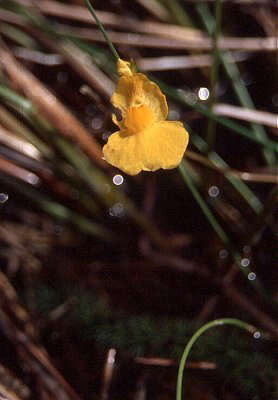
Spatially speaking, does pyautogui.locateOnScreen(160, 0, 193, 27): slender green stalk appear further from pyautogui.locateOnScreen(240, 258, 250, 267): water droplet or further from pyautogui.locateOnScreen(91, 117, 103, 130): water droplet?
pyautogui.locateOnScreen(240, 258, 250, 267): water droplet

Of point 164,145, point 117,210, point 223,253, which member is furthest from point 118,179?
point 164,145

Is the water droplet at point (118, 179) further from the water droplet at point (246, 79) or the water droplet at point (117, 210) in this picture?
the water droplet at point (246, 79)

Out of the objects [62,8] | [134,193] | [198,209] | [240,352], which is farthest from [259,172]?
[62,8]

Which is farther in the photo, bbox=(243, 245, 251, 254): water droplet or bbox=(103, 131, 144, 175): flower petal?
bbox=(243, 245, 251, 254): water droplet

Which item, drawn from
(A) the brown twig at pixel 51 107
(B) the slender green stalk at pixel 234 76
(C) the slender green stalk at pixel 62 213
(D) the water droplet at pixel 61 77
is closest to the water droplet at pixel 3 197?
(C) the slender green stalk at pixel 62 213

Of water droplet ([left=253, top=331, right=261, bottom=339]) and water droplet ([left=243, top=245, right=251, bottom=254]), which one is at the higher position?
water droplet ([left=243, top=245, right=251, bottom=254])

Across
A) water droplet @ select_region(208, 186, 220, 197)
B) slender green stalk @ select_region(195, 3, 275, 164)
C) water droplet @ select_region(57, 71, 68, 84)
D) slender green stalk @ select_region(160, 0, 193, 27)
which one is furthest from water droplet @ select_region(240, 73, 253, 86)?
water droplet @ select_region(57, 71, 68, 84)

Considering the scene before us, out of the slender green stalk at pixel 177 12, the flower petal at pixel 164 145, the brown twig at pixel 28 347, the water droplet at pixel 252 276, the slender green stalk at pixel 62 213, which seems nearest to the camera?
the flower petal at pixel 164 145
